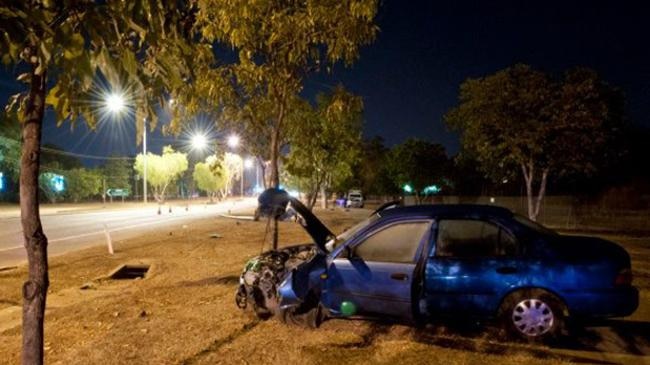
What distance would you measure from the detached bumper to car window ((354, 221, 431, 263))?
1.72 m

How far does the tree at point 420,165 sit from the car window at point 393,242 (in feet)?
153

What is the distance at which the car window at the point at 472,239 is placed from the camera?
19.5 ft

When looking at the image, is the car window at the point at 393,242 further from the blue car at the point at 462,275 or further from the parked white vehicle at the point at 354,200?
the parked white vehicle at the point at 354,200

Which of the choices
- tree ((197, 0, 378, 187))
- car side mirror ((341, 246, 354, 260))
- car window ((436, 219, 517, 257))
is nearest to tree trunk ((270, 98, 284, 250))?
tree ((197, 0, 378, 187))

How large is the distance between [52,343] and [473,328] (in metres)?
4.85

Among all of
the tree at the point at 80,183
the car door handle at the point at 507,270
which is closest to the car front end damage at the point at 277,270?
the car door handle at the point at 507,270

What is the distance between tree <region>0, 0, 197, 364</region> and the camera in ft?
8.37

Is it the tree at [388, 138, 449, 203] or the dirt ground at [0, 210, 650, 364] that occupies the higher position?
the tree at [388, 138, 449, 203]

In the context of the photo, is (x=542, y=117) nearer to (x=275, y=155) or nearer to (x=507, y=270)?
(x=275, y=155)

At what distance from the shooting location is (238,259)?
1261 centimetres

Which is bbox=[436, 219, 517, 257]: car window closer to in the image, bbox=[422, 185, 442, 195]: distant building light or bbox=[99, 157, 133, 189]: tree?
bbox=[422, 185, 442, 195]: distant building light

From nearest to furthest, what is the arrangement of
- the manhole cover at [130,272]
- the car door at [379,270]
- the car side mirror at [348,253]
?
1. the car door at [379,270]
2. the car side mirror at [348,253]
3. the manhole cover at [130,272]

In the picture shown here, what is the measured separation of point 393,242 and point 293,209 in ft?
5.45

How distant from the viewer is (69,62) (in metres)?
2.57
